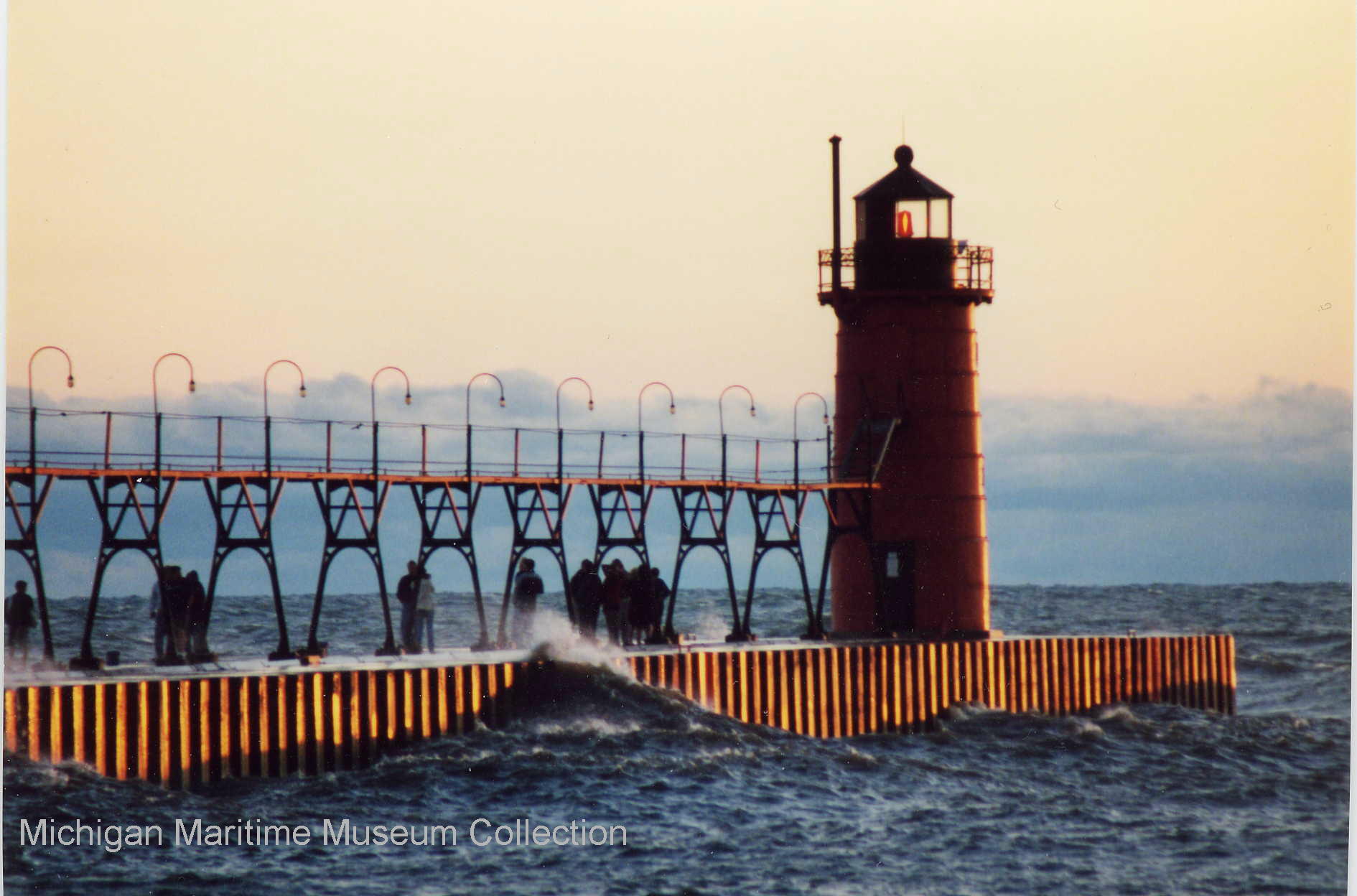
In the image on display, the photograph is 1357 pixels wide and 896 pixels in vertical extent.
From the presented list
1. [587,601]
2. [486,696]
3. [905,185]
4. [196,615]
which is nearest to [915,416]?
[905,185]

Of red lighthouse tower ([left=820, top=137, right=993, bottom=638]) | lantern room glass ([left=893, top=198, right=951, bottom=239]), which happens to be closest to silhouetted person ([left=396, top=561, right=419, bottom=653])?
red lighthouse tower ([left=820, top=137, right=993, bottom=638])

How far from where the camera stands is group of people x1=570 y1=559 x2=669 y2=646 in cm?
3102

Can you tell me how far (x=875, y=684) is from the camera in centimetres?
3238

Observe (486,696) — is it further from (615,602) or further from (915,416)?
(915,416)

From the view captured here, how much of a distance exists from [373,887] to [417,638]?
354 inches

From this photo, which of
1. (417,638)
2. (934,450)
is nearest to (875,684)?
(934,450)

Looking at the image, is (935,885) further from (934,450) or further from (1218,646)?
(1218,646)

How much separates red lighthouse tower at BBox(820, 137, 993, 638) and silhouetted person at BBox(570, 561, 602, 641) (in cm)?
669

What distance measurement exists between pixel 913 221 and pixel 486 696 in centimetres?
1413

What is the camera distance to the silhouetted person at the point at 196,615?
26594 mm

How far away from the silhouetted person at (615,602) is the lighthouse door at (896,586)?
6013 millimetres

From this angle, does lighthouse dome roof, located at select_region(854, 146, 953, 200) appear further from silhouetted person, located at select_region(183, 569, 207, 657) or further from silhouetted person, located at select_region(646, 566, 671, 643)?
silhouetted person, located at select_region(183, 569, 207, 657)

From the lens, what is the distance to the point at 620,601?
31.6 meters

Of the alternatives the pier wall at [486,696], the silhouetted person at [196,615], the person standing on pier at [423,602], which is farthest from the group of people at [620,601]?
the silhouetted person at [196,615]
